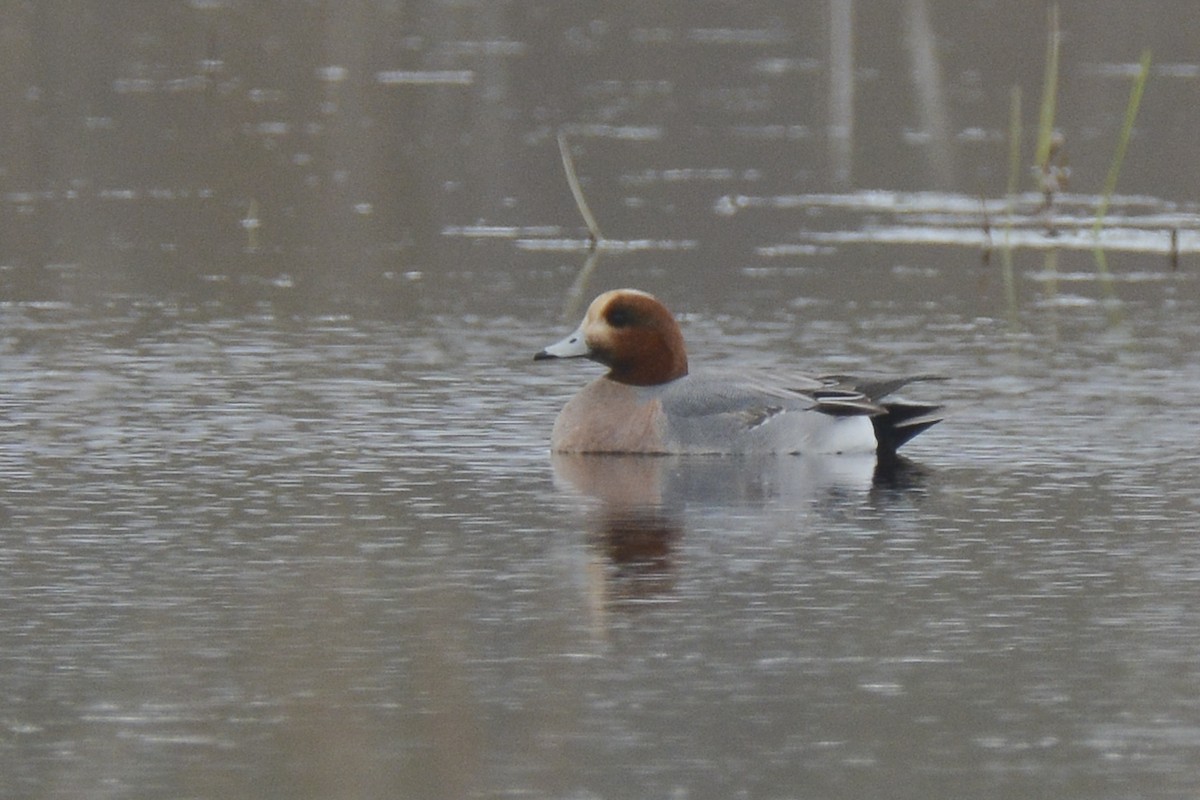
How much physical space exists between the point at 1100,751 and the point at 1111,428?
490 cm

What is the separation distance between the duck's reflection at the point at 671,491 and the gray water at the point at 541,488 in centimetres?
3

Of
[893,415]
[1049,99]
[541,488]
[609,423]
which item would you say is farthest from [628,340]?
[1049,99]

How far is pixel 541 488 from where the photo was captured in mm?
9625

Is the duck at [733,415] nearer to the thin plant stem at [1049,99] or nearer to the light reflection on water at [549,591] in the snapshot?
the light reflection on water at [549,591]

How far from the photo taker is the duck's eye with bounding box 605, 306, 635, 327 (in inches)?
423

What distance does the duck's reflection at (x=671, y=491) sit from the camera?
8.22 m

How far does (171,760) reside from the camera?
588 centimetres

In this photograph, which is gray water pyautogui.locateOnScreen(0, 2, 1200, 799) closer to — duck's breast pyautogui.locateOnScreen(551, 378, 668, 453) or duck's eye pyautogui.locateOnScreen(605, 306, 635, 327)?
duck's breast pyautogui.locateOnScreen(551, 378, 668, 453)

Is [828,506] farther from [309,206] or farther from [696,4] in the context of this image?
[696,4]

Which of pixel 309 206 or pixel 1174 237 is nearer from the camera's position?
pixel 1174 237

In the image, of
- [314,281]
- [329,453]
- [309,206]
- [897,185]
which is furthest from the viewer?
[897,185]

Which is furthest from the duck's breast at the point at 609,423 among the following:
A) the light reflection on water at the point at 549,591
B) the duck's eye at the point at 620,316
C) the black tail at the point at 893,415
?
the black tail at the point at 893,415

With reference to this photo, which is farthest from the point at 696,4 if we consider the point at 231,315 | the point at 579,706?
the point at 579,706

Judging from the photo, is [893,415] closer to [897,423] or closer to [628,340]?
[897,423]
